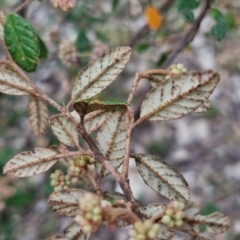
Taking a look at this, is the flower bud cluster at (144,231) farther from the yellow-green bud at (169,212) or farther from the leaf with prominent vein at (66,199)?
the leaf with prominent vein at (66,199)

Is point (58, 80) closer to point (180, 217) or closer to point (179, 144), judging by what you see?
point (179, 144)

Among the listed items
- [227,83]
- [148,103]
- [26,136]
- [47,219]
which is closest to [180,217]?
[148,103]

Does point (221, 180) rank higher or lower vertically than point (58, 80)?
lower

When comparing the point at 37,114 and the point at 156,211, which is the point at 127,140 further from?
the point at 37,114

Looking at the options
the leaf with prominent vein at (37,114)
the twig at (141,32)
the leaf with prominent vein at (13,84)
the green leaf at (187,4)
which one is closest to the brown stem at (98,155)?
the leaf with prominent vein at (13,84)

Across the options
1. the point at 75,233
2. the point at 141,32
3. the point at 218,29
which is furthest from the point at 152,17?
the point at 75,233

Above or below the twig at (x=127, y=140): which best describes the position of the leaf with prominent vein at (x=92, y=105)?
above
